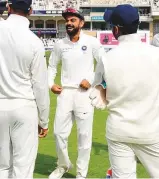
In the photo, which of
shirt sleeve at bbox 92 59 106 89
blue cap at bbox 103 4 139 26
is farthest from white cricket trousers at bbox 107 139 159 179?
blue cap at bbox 103 4 139 26

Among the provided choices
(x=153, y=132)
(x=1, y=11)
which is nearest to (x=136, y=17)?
(x=153, y=132)

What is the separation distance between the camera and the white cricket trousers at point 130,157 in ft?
11.1

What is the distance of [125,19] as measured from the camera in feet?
11.1

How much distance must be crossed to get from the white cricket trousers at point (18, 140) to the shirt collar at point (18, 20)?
1.96ft

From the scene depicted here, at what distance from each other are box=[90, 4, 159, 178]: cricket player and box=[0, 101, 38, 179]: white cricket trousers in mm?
677

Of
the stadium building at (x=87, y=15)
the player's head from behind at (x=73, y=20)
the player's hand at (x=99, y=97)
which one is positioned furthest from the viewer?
the stadium building at (x=87, y=15)

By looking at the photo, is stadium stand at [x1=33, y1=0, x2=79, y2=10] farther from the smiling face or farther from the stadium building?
the smiling face

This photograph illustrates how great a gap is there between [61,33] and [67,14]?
197ft

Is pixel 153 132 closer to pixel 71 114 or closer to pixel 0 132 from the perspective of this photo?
pixel 0 132

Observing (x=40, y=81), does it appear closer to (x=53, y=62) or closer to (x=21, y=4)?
(x=21, y=4)

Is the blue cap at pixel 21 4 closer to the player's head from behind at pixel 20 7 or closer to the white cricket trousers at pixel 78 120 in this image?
the player's head from behind at pixel 20 7

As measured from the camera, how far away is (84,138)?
551cm

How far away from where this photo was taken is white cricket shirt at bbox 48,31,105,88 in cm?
545

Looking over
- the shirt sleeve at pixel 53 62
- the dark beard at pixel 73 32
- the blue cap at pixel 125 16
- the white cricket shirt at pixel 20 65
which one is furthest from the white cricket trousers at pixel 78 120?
the blue cap at pixel 125 16
